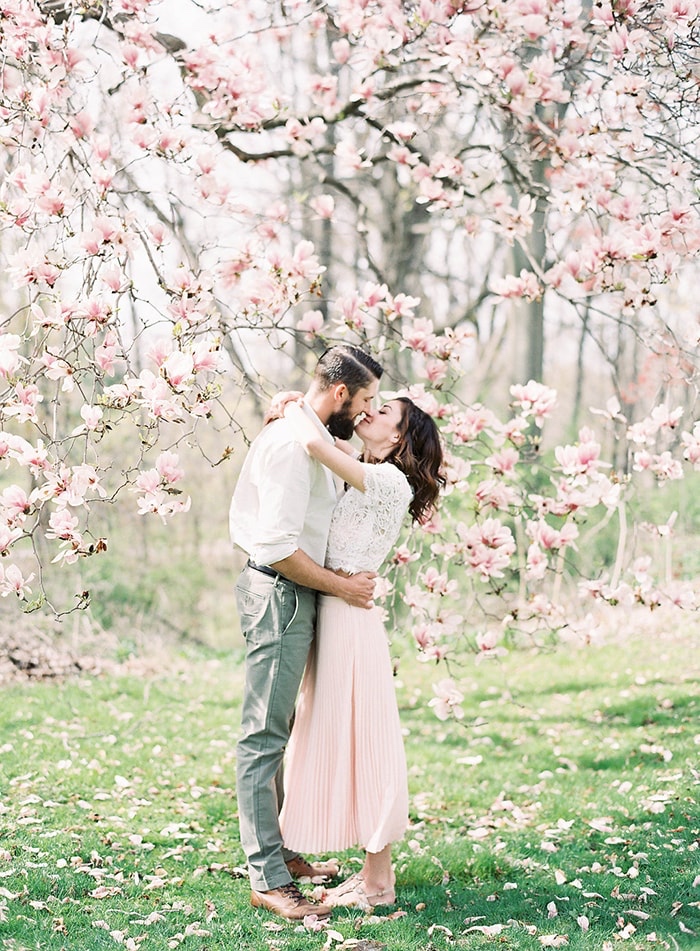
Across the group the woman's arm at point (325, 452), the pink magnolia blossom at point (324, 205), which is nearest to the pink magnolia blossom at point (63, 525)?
the woman's arm at point (325, 452)

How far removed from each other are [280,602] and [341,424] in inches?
24.1

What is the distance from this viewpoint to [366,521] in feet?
10.7

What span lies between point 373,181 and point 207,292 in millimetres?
7480

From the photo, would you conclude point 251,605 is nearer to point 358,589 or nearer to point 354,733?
point 358,589

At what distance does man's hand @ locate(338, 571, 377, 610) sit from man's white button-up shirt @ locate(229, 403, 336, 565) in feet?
0.36

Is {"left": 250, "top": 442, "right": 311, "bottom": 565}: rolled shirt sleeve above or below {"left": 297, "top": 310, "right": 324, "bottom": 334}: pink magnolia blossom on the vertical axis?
below

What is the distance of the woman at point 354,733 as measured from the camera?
3.28 meters

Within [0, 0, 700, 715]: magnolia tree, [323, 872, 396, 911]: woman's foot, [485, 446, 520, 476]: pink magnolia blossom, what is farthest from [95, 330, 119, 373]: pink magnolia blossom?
[323, 872, 396, 911]: woman's foot

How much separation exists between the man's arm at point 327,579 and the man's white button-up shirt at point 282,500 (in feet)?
0.15

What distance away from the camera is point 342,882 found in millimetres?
3627

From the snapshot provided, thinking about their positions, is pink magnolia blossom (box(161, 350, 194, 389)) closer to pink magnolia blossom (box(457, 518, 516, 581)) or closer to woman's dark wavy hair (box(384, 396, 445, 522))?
woman's dark wavy hair (box(384, 396, 445, 522))

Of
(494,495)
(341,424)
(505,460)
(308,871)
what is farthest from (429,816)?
(341,424)

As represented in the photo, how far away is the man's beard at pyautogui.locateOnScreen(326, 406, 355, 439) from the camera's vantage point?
3.31m

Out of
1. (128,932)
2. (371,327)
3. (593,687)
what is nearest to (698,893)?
(128,932)
